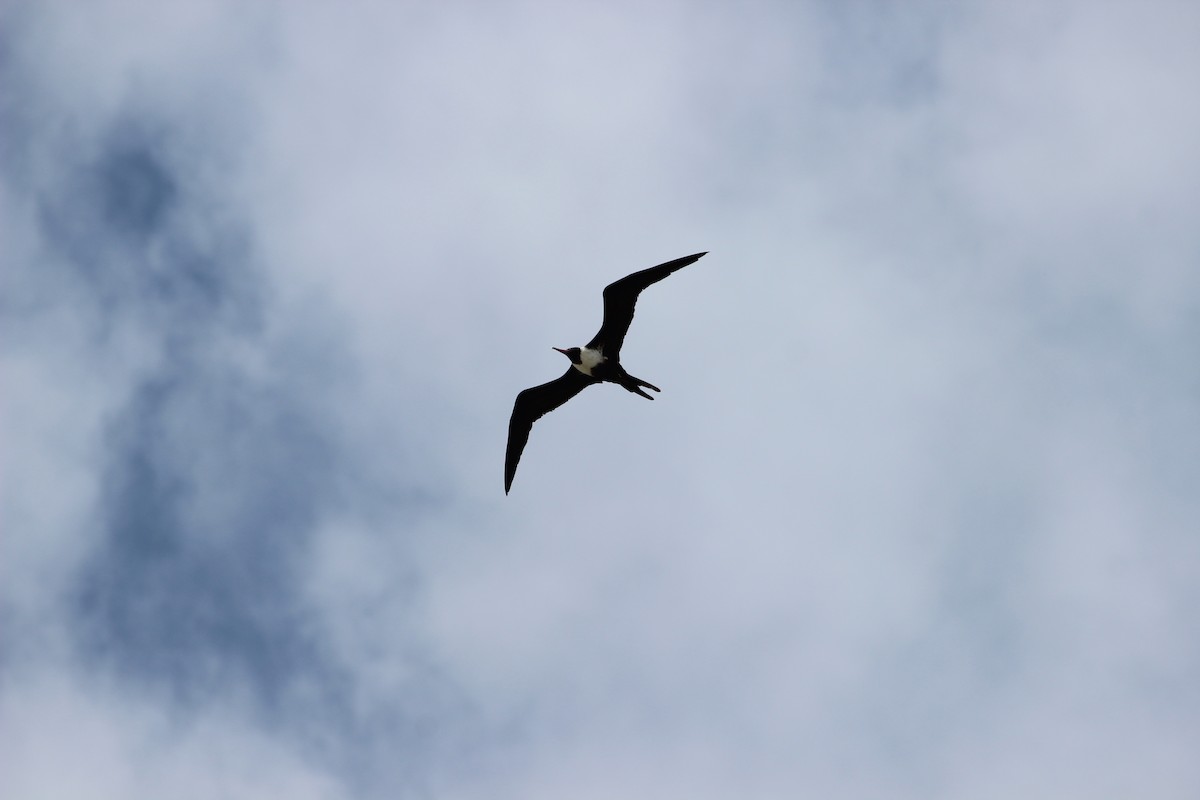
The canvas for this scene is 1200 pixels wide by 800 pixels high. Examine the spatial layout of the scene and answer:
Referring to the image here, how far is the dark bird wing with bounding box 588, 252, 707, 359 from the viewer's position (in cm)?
2178

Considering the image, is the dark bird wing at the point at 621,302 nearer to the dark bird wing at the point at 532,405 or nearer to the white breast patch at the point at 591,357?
the white breast patch at the point at 591,357

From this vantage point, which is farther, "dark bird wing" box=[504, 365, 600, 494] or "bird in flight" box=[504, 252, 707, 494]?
"dark bird wing" box=[504, 365, 600, 494]

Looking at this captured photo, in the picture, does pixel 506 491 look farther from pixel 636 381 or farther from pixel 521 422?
pixel 636 381

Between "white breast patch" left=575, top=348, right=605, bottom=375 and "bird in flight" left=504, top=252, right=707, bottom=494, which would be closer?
"bird in flight" left=504, top=252, right=707, bottom=494

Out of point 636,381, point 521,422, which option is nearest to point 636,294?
point 636,381

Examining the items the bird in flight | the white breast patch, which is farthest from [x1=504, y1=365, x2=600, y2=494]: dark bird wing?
the white breast patch

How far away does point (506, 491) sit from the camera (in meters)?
25.0

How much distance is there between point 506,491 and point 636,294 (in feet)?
18.9

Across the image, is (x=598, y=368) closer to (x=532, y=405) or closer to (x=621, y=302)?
(x=621, y=302)

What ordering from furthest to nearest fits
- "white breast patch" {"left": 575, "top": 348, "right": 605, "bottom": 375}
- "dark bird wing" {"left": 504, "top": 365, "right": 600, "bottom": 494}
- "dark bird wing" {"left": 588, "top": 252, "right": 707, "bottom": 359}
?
"dark bird wing" {"left": 504, "top": 365, "right": 600, "bottom": 494} < "white breast patch" {"left": 575, "top": 348, "right": 605, "bottom": 375} < "dark bird wing" {"left": 588, "top": 252, "right": 707, "bottom": 359}

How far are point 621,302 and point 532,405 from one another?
3.69 m

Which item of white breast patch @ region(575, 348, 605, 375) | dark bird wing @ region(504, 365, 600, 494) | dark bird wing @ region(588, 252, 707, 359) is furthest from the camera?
dark bird wing @ region(504, 365, 600, 494)

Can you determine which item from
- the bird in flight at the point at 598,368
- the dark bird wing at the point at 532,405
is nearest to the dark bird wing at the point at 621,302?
the bird in flight at the point at 598,368

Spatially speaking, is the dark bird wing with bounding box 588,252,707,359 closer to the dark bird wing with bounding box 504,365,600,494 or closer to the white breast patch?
the white breast patch
